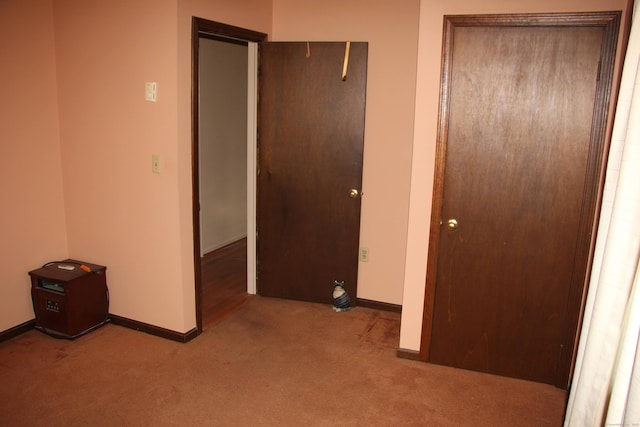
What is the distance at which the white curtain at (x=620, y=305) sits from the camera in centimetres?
116

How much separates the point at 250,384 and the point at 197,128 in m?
1.52

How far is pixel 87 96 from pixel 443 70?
218 cm

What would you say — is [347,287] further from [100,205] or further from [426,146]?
[100,205]

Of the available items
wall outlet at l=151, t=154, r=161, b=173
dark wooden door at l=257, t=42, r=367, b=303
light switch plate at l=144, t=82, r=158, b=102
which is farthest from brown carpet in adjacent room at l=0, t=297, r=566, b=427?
light switch plate at l=144, t=82, r=158, b=102

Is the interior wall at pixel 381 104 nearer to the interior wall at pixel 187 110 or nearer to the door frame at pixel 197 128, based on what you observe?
the door frame at pixel 197 128

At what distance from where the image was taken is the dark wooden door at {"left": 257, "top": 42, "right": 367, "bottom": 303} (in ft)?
11.0

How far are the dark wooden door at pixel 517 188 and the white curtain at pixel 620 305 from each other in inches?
42.4

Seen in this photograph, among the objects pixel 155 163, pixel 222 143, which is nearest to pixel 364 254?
pixel 155 163

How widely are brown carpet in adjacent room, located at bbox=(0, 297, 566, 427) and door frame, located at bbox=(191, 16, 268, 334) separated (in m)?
0.48

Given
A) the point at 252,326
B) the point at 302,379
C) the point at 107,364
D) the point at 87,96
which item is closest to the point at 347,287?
the point at 252,326

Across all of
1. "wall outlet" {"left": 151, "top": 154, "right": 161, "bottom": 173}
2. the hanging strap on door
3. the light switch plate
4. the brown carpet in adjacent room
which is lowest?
the brown carpet in adjacent room

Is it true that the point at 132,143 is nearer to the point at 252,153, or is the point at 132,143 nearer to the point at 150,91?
the point at 150,91

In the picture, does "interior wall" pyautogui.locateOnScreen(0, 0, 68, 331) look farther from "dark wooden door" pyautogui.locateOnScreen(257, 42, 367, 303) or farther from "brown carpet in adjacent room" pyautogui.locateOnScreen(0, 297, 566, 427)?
"dark wooden door" pyautogui.locateOnScreen(257, 42, 367, 303)

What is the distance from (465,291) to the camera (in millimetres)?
2705
